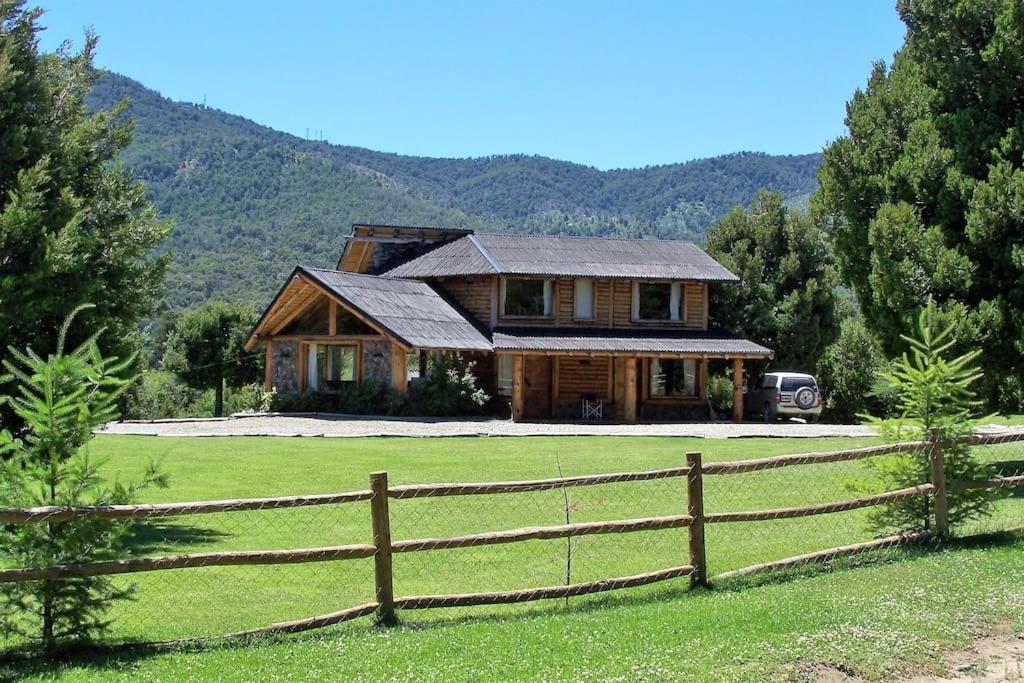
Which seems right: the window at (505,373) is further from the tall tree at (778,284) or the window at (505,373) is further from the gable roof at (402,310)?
the tall tree at (778,284)

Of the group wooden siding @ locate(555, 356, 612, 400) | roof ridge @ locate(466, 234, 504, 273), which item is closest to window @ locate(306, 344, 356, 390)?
roof ridge @ locate(466, 234, 504, 273)

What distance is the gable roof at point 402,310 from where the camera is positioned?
32.5m

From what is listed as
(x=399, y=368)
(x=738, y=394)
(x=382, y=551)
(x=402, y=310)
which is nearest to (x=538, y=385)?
(x=402, y=310)

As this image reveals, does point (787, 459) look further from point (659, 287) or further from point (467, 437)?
point (659, 287)

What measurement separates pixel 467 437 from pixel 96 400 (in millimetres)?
17566

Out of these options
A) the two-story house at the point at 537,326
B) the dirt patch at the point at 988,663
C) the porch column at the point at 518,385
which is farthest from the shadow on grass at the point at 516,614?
the two-story house at the point at 537,326

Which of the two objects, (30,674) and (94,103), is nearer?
(30,674)

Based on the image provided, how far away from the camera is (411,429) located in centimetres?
2745

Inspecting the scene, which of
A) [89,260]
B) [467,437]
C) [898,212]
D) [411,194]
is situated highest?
[411,194]

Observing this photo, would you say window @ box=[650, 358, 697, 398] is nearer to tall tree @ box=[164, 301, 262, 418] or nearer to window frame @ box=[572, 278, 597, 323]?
window frame @ box=[572, 278, 597, 323]

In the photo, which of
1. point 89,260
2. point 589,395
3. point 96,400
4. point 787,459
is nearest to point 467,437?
point 589,395

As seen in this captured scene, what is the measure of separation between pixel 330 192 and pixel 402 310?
112 m

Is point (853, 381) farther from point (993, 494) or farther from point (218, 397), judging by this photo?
point (993, 494)

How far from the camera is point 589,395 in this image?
1432 inches
